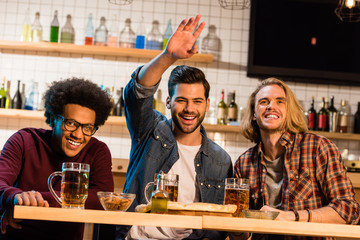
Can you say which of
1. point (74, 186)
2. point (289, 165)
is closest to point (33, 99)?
point (289, 165)

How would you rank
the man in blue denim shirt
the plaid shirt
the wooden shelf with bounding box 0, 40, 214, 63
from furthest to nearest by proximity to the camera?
the wooden shelf with bounding box 0, 40, 214, 63, the man in blue denim shirt, the plaid shirt

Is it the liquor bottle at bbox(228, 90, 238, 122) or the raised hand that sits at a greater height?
the raised hand

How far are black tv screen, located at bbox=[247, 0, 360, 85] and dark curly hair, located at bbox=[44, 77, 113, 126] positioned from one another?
273 cm

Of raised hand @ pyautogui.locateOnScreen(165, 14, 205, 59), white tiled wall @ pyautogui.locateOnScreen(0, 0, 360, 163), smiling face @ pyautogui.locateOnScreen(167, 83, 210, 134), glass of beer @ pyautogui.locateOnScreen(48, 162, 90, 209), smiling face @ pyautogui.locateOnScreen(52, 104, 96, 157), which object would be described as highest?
white tiled wall @ pyautogui.locateOnScreen(0, 0, 360, 163)

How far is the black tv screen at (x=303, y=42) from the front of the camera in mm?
4797

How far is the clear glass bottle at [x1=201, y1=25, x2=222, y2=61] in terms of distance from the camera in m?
4.88

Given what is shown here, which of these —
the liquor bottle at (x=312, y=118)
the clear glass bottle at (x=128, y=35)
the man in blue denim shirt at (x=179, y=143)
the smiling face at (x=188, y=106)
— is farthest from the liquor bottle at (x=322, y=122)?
the smiling face at (x=188, y=106)

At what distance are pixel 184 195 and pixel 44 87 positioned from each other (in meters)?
2.85

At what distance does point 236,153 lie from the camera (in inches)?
190

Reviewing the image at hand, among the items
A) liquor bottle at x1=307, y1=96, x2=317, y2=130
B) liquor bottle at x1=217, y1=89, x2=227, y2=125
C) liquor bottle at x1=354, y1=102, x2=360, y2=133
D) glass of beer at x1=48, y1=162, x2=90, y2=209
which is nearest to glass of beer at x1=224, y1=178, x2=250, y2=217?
glass of beer at x1=48, y1=162, x2=90, y2=209

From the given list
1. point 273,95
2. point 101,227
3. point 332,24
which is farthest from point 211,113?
point 101,227

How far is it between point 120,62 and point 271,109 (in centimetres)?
264

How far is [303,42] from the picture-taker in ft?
15.9

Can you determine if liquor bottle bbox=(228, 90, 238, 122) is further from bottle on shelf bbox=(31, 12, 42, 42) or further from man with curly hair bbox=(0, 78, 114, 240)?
man with curly hair bbox=(0, 78, 114, 240)
